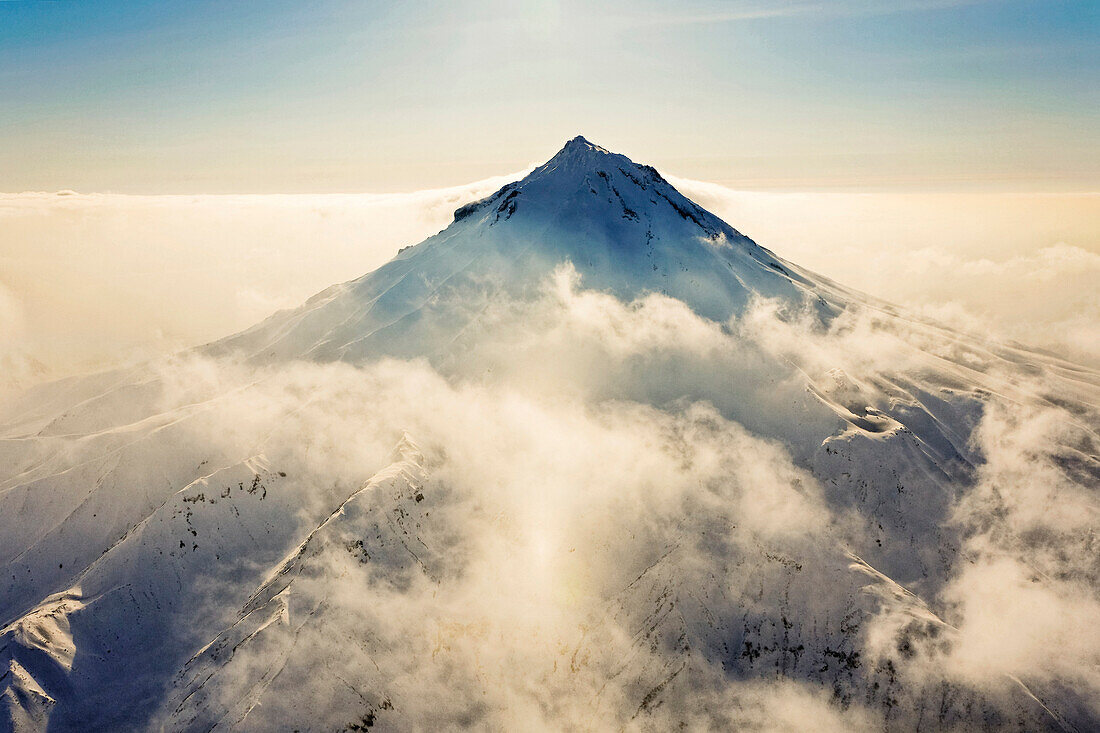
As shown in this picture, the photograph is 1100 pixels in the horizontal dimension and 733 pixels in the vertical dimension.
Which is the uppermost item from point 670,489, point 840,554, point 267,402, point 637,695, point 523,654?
point 267,402

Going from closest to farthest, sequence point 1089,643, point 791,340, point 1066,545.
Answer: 1. point 1089,643
2. point 1066,545
3. point 791,340

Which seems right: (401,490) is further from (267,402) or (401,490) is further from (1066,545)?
(1066,545)

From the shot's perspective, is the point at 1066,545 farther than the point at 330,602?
Yes

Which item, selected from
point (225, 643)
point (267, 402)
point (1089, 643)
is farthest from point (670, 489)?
point (267, 402)

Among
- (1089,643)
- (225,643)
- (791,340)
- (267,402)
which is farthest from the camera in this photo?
(791,340)

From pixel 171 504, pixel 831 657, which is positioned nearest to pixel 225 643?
pixel 171 504

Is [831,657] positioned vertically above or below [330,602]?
below
